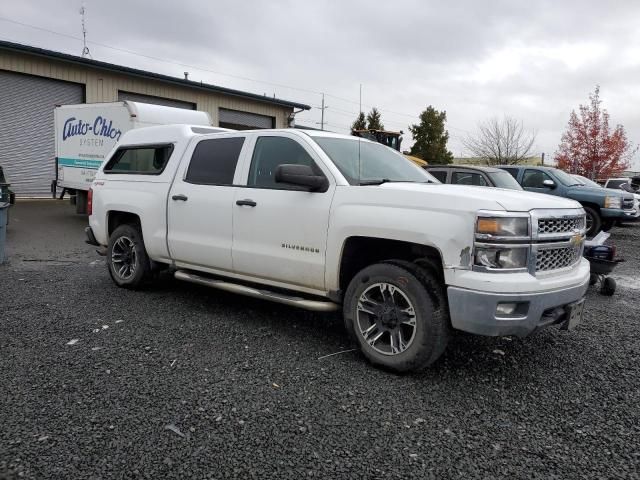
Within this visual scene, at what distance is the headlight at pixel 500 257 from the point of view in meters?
3.34

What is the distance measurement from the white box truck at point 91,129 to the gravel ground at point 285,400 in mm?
7934

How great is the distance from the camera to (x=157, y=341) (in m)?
4.34

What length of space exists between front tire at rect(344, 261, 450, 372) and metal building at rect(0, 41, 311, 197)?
53.7ft

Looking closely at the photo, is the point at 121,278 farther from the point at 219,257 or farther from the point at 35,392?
the point at 35,392

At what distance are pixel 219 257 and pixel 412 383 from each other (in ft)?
7.51

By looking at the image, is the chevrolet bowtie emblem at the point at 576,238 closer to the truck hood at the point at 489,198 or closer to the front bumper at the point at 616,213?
the truck hood at the point at 489,198

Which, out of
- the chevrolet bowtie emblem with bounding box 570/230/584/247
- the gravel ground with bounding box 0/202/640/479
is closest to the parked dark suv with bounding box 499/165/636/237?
the gravel ground with bounding box 0/202/640/479

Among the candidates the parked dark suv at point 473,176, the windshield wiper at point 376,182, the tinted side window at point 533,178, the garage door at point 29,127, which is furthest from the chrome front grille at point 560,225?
the garage door at point 29,127

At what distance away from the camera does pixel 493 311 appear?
331 centimetres

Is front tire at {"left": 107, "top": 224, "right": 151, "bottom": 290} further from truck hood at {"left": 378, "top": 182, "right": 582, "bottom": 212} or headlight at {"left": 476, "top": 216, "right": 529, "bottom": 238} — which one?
headlight at {"left": 476, "top": 216, "right": 529, "bottom": 238}

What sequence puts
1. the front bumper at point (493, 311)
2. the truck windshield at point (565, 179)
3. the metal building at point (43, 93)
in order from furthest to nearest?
the metal building at point (43, 93) → the truck windshield at point (565, 179) → the front bumper at point (493, 311)

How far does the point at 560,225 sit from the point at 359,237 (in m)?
1.50

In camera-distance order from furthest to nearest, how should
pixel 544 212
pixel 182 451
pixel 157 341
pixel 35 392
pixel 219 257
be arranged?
pixel 219 257 → pixel 157 341 → pixel 544 212 → pixel 35 392 → pixel 182 451

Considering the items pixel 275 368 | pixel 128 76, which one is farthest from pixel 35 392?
pixel 128 76
